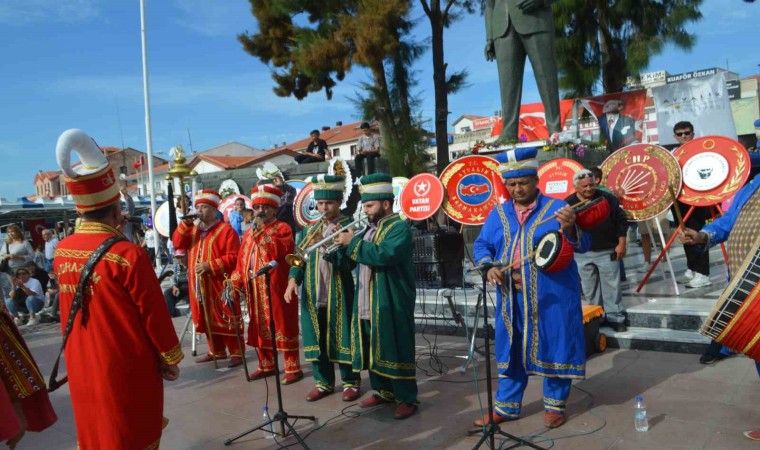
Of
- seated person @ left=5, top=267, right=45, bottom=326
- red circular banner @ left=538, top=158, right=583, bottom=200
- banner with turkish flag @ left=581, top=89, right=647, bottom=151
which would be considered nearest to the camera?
red circular banner @ left=538, top=158, right=583, bottom=200

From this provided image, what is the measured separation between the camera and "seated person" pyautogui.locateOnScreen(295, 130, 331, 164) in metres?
13.3

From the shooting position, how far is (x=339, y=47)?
514 inches

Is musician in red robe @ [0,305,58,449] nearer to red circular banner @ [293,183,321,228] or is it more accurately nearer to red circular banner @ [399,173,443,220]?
red circular banner @ [399,173,443,220]

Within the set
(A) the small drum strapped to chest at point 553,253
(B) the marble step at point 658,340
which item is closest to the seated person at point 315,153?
(B) the marble step at point 658,340

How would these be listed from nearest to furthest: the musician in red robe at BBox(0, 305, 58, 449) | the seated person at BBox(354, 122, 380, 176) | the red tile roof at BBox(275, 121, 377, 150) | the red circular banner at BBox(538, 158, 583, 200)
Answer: the musician in red robe at BBox(0, 305, 58, 449) < the red circular banner at BBox(538, 158, 583, 200) < the seated person at BBox(354, 122, 380, 176) < the red tile roof at BBox(275, 121, 377, 150)

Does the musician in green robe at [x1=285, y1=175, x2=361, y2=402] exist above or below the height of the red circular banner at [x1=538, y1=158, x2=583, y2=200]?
below

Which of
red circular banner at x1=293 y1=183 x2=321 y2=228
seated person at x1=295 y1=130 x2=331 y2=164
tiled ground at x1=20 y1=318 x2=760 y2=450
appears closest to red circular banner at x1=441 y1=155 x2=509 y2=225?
tiled ground at x1=20 y1=318 x2=760 y2=450

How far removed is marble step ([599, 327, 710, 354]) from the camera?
510cm

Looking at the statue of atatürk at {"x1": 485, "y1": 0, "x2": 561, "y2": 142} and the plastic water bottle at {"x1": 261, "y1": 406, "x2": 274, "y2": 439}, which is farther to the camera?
the statue of atatürk at {"x1": 485, "y1": 0, "x2": 561, "y2": 142}

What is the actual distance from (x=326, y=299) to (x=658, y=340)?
307 centimetres

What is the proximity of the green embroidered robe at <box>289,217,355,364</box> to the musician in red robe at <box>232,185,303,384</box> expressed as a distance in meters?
0.48

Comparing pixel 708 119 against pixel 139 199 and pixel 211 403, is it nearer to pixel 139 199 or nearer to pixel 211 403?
pixel 211 403

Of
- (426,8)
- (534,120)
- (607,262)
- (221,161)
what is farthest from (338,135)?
(607,262)

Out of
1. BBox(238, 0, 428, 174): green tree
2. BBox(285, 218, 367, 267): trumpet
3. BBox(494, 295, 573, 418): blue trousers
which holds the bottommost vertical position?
BBox(494, 295, 573, 418): blue trousers
